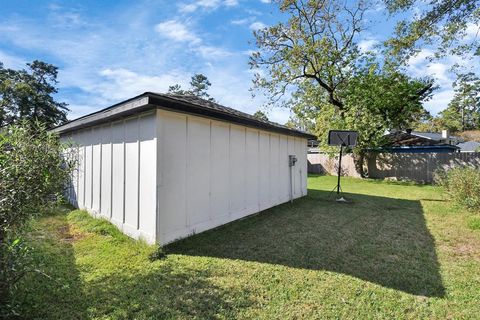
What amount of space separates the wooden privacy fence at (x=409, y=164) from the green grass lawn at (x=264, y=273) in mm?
9205

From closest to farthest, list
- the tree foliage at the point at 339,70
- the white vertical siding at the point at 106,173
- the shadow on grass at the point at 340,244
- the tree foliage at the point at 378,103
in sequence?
the shadow on grass at the point at 340,244 → the white vertical siding at the point at 106,173 → the tree foliage at the point at 378,103 → the tree foliage at the point at 339,70

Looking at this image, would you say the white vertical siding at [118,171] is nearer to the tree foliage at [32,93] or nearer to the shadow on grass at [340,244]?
the shadow on grass at [340,244]

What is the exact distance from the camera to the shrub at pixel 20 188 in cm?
208

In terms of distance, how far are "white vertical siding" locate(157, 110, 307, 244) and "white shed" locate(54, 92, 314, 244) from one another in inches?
0.7

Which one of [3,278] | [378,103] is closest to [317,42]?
[378,103]

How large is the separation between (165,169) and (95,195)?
116 inches

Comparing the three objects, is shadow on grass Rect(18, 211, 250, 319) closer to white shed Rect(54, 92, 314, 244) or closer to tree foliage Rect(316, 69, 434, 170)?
white shed Rect(54, 92, 314, 244)

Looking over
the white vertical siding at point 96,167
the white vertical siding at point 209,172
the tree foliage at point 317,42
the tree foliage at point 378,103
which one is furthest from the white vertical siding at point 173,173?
the tree foliage at point 317,42

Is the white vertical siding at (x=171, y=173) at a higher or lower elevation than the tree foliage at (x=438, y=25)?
lower

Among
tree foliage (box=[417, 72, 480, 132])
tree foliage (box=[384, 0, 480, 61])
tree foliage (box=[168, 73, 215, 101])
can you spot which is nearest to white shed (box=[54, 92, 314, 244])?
tree foliage (box=[384, 0, 480, 61])

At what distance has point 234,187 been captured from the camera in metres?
5.67

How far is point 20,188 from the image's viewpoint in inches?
85.4

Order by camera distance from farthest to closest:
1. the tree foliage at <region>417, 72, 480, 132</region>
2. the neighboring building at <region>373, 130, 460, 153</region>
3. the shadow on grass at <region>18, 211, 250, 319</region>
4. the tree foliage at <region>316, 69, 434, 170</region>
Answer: the tree foliage at <region>417, 72, 480, 132</region>
the neighboring building at <region>373, 130, 460, 153</region>
the tree foliage at <region>316, 69, 434, 170</region>
the shadow on grass at <region>18, 211, 250, 319</region>

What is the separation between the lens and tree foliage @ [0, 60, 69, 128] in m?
23.4
